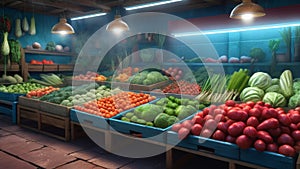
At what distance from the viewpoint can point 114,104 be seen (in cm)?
391

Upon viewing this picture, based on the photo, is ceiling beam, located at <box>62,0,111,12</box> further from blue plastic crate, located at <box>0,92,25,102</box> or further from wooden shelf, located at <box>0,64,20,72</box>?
blue plastic crate, located at <box>0,92,25,102</box>

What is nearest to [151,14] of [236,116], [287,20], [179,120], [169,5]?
[169,5]

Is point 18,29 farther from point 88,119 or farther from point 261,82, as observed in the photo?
point 261,82

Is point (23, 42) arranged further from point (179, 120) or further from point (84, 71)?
point (179, 120)

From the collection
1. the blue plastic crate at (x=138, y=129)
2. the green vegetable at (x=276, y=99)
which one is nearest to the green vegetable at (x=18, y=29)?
the blue plastic crate at (x=138, y=129)

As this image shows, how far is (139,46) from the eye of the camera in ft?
22.5

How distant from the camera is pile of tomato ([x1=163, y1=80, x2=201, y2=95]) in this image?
4.19 meters

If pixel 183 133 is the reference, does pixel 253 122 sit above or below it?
above

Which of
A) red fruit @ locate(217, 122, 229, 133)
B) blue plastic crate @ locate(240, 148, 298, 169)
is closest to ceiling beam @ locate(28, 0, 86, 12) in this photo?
red fruit @ locate(217, 122, 229, 133)

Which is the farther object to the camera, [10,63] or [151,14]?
[151,14]

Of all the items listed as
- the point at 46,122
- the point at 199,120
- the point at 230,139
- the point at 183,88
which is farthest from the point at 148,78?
the point at 230,139

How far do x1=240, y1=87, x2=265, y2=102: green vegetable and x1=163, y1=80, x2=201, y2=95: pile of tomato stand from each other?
0.87m

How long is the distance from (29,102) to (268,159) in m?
4.13

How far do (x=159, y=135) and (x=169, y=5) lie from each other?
13.2 feet
